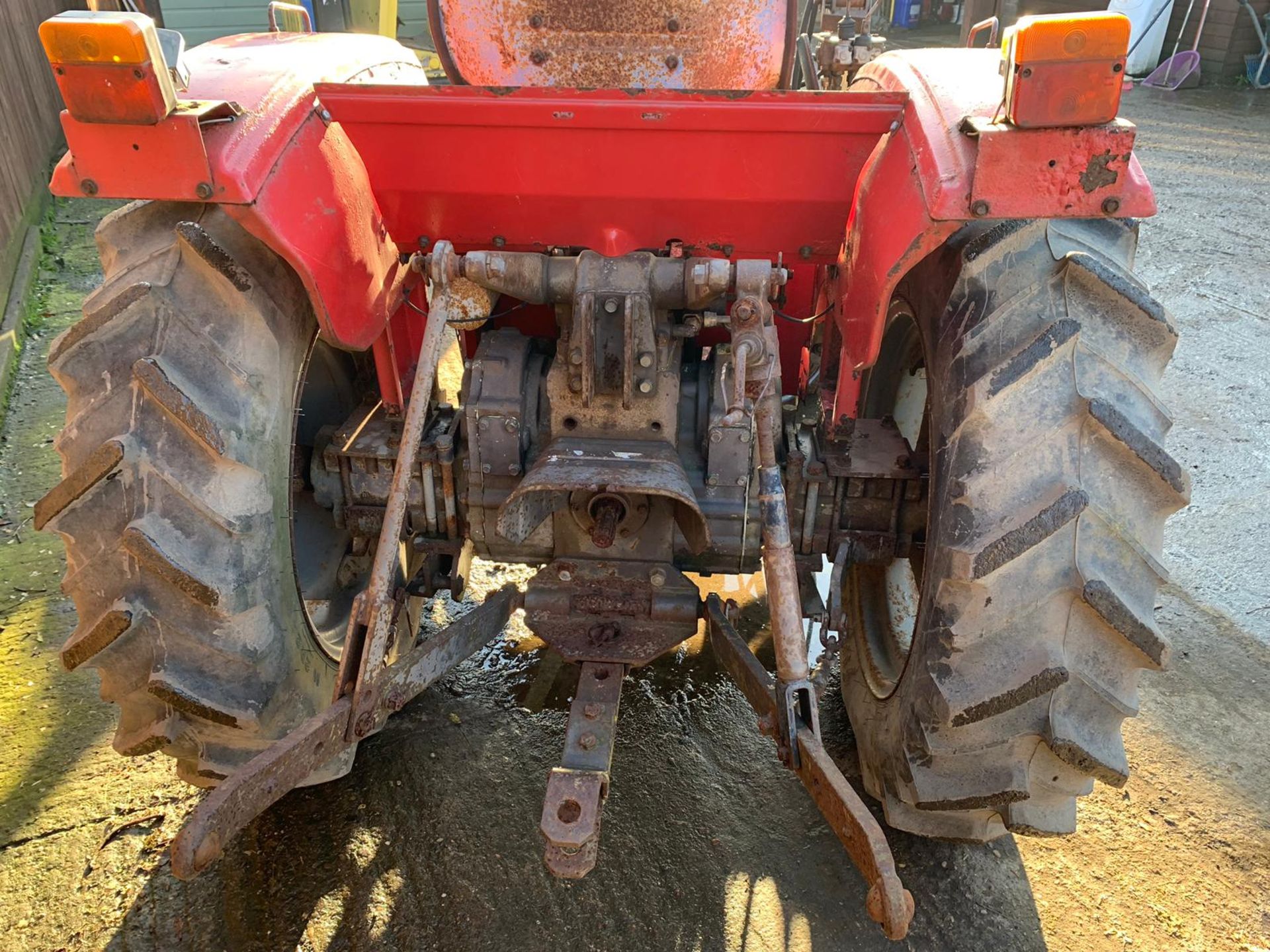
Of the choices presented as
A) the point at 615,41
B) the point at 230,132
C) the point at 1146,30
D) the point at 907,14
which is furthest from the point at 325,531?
the point at 907,14

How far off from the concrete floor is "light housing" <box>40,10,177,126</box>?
173 cm

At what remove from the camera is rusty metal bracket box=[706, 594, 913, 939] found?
1.39m

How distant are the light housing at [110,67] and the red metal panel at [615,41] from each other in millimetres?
1014

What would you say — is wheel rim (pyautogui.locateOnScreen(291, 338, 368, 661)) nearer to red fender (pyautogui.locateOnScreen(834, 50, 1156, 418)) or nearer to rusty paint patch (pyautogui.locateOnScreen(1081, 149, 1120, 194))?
red fender (pyautogui.locateOnScreen(834, 50, 1156, 418))

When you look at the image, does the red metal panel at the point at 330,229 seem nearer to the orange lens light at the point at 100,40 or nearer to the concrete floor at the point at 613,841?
the orange lens light at the point at 100,40

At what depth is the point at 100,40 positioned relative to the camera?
160 cm

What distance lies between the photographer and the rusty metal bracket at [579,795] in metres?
1.62

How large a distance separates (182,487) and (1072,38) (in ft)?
5.84

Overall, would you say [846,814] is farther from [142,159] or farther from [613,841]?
[142,159]

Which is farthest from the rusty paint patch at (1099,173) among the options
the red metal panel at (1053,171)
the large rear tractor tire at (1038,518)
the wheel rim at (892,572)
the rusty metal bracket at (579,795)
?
the rusty metal bracket at (579,795)

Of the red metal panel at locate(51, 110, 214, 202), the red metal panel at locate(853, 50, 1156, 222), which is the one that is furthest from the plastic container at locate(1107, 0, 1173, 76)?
the red metal panel at locate(51, 110, 214, 202)

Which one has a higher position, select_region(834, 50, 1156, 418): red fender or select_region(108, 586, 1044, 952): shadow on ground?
select_region(834, 50, 1156, 418): red fender

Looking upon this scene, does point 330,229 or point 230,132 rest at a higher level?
point 230,132

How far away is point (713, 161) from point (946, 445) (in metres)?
0.82
